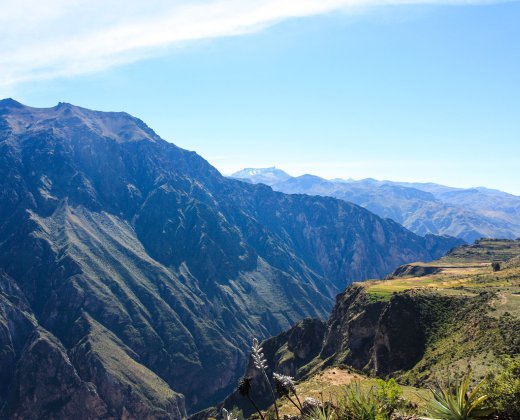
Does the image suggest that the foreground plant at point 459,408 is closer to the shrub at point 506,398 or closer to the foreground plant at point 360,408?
the shrub at point 506,398

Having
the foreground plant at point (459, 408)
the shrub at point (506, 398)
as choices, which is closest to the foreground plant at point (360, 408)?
the foreground plant at point (459, 408)

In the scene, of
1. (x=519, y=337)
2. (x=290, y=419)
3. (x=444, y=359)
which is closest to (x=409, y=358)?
(x=444, y=359)

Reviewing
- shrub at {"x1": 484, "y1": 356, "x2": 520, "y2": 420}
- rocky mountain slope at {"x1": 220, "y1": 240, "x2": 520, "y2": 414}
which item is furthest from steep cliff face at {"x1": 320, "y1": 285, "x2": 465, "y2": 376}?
shrub at {"x1": 484, "y1": 356, "x2": 520, "y2": 420}

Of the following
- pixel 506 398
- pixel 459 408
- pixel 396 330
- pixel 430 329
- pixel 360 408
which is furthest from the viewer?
pixel 396 330

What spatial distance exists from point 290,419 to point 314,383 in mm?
45077

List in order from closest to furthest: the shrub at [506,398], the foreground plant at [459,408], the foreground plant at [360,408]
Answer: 1. the foreground plant at [459,408]
2. the foreground plant at [360,408]
3. the shrub at [506,398]

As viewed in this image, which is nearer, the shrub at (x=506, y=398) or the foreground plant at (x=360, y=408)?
the foreground plant at (x=360, y=408)

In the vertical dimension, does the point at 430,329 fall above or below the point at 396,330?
above

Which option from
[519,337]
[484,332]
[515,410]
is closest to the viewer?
[515,410]

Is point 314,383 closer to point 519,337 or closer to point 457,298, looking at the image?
point 519,337

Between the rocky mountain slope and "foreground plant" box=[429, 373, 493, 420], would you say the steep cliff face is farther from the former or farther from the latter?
"foreground plant" box=[429, 373, 493, 420]

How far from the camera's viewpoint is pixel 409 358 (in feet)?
427

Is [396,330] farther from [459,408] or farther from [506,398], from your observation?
[459,408]

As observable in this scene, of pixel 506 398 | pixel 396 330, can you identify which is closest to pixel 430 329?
pixel 396 330
